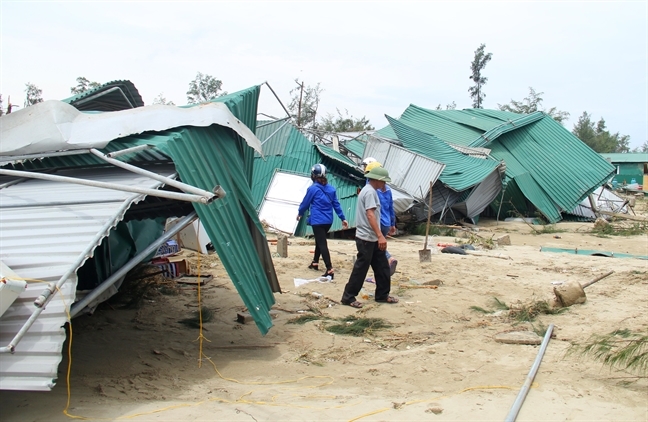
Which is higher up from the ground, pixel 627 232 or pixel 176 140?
pixel 176 140

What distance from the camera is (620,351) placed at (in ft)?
15.7

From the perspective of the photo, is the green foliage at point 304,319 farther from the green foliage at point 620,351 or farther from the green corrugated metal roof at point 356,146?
the green corrugated metal roof at point 356,146

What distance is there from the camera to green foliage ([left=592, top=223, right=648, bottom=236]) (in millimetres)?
16891

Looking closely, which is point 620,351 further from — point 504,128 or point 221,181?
point 504,128

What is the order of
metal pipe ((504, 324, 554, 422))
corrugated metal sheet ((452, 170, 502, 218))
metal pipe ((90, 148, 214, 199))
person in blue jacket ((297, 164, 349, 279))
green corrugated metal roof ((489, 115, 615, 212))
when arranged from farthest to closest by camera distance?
green corrugated metal roof ((489, 115, 615, 212)) < corrugated metal sheet ((452, 170, 502, 218)) < person in blue jacket ((297, 164, 349, 279)) < metal pipe ((90, 148, 214, 199)) < metal pipe ((504, 324, 554, 422))

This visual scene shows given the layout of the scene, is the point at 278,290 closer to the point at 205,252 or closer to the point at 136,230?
the point at 136,230

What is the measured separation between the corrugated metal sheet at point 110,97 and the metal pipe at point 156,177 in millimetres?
3485

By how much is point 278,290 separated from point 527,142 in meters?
16.8

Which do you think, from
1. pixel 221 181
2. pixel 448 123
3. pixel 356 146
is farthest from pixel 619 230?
pixel 221 181

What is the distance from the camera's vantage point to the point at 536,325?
637 centimetres

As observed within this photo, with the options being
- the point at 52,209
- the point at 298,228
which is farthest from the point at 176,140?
the point at 298,228

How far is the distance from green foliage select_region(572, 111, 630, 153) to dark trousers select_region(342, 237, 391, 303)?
54.3 metres

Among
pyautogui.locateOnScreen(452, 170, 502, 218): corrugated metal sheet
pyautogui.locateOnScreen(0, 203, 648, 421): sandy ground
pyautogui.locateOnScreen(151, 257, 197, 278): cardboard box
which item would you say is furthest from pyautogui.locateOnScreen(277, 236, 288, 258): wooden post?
pyautogui.locateOnScreen(452, 170, 502, 218): corrugated metal sheet

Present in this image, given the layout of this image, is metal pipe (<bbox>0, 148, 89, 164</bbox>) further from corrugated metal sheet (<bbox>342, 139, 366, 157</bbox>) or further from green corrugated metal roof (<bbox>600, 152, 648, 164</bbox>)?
green corrugated metal roof (<bbox>600, 152, 648, 164</bbox>)
